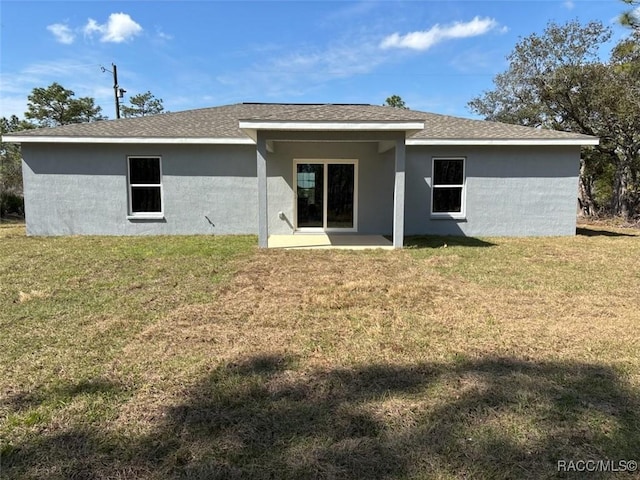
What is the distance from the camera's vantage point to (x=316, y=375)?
11.1 ft

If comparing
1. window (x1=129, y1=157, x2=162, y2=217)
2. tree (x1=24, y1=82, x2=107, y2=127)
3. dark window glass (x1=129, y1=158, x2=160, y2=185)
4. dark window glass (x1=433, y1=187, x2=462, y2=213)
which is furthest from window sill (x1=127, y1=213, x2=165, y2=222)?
tree (x1=24, y1=82, x2=107, y2=127)

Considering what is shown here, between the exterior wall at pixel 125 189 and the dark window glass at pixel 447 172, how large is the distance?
5.44 m

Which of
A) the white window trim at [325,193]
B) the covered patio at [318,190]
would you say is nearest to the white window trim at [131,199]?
the covered patio at [318,190]

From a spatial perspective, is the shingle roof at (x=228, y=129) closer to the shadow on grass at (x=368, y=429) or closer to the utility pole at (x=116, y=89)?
the shadow on grass at (x=368, y=429)

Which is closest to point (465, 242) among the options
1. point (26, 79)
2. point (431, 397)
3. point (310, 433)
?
point (431, 397)

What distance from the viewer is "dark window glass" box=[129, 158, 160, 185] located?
11.9 metres

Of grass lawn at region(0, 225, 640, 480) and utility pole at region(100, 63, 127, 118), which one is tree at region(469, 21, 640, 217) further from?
utility pole at region(100, 63, 127, 118)

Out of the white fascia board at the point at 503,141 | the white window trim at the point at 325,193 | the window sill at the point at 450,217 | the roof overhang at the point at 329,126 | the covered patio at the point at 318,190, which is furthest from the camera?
the white window trim at the point at 325,193

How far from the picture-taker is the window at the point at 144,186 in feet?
38.9

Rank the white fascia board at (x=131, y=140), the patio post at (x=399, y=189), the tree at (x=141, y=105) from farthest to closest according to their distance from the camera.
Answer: the tree at (x=141, y=105) → the white fascia board at (x=131, y=140) → the patio post at (x=399, y=189)

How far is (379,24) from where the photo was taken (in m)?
20.3

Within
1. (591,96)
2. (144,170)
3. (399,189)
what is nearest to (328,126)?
(399,189)

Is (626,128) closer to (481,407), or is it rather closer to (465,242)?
(465,242)

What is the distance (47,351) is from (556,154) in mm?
13087
